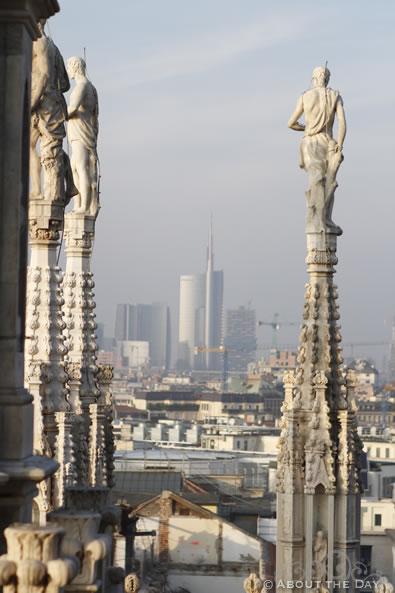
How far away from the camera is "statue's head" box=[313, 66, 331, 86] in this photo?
55.3 ft

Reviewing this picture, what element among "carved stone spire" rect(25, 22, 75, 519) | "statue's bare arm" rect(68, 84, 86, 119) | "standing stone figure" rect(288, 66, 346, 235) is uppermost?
"statue's bare arm" rect(68, 84, 86, 119)

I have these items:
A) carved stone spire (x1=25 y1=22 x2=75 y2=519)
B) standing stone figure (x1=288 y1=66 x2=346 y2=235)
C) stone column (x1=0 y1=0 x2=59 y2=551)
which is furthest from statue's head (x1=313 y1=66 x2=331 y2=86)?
stone column (x1=0 y1=0 x2=59 y2=551)

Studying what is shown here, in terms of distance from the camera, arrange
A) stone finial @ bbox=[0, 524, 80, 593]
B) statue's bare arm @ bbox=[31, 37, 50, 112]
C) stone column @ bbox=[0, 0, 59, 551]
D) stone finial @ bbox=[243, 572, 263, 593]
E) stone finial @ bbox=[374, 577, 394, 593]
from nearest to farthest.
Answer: stone finial @ bbox=[0, 524, 80, 593] < stone column @ bbox=[0, 0, 59, 551] < statue's bare arm @ bbox=[31, 37, 50, 112] < stone finial @ bbox=[374, 577, 394, 593] < stone finial @ bbox=[243, 572, 263, 593]

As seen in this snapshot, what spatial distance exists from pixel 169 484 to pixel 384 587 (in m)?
66.9

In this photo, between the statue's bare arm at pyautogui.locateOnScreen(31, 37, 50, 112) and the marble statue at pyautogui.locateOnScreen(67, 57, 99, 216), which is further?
the marble statue at pyautogui.locateOnScreen(67, 57, 99, 216)

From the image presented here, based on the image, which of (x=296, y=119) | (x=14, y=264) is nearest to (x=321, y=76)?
(x=296, y=119)

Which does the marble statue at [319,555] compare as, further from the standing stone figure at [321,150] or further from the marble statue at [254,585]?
the standing stone figure at [321,150]

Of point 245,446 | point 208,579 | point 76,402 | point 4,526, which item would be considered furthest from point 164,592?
point 245,446

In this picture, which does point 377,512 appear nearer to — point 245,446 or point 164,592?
point 164,592

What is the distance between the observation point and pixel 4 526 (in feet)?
27.0

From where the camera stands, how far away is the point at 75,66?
58.6ft

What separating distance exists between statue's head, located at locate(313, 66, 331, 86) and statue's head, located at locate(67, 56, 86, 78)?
7.98ft

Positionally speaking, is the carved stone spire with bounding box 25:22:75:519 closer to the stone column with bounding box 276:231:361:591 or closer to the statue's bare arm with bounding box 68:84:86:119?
the stone column with bounding box 276:231:361:591

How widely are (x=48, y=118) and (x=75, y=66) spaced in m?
4.35
